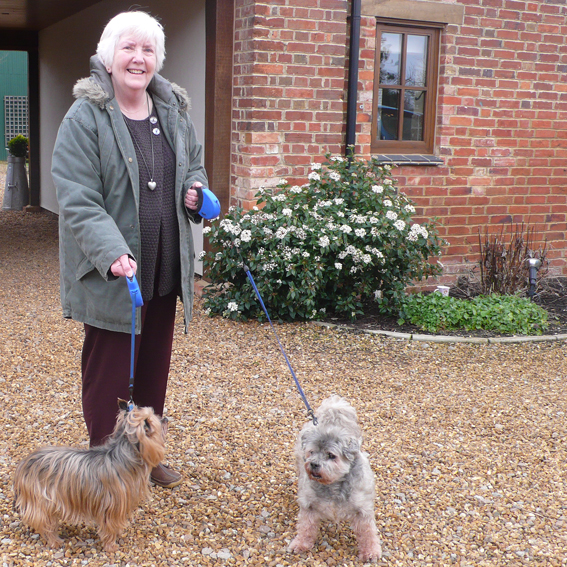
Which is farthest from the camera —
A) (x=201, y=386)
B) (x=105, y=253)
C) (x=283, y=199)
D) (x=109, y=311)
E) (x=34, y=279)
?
(x=34, y=279)

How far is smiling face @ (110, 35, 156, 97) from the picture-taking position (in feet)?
8.71

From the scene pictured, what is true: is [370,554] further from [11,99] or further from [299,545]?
[11,99]

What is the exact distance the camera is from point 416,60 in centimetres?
707

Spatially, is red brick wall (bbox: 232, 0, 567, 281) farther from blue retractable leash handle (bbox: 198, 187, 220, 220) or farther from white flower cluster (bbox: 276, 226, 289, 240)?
blue retractable leash handle (bbox: 198, 187, 220, 220)

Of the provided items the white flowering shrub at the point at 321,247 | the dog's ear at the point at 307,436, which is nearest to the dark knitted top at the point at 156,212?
the dog's ear at the point at 307,436

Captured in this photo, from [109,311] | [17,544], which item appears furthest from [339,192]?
[17,544]

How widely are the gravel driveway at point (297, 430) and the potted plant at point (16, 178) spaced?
A: 27.2 feet

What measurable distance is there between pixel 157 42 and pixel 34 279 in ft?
18.1

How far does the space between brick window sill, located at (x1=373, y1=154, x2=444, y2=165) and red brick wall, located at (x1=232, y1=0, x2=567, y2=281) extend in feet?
0.25

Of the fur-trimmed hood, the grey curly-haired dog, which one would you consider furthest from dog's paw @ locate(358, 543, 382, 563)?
the fur-trimmed hood

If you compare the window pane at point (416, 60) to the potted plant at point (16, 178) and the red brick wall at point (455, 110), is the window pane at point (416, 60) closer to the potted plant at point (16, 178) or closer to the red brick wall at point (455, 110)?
the red brick wall at point (455, 110)

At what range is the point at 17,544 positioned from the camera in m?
2.73

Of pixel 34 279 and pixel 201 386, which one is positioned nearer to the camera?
pixel 201 386

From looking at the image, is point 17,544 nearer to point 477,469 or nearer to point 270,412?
point 270,412
